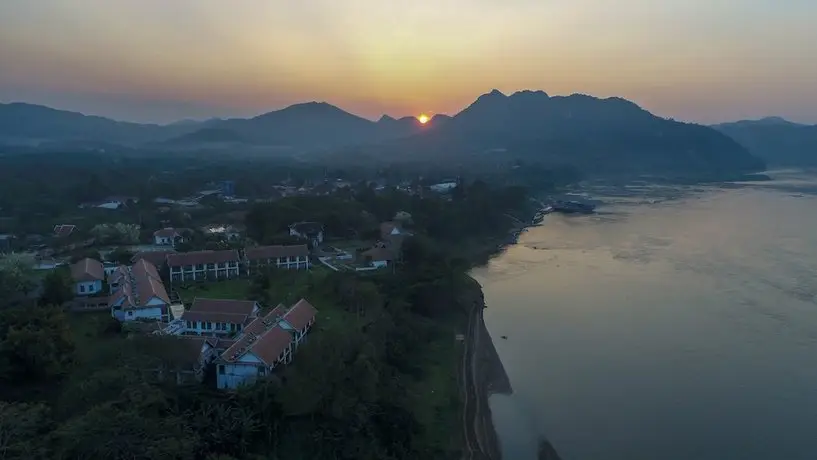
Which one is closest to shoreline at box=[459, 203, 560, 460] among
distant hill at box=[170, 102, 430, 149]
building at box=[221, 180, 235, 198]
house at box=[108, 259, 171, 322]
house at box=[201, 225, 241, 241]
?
house at box=[108, 259, 171, 322]

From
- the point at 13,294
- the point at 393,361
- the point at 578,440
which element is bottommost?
the point at 578,440

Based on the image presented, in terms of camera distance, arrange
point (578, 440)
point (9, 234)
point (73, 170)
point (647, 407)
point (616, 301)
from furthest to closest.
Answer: point (73, 170), point (9, 234), point (616, 301), point (647, 407), point (578, 440)

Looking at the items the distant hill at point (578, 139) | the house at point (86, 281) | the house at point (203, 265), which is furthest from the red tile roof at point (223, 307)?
the distant hill at point (578, 139)

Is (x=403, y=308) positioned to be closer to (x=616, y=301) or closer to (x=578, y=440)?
(x=578, y=440)

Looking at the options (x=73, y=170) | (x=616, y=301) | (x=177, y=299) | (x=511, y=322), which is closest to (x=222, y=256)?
(x=177, y=299)

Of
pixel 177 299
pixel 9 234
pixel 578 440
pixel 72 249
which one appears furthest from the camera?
pixel 9 234
